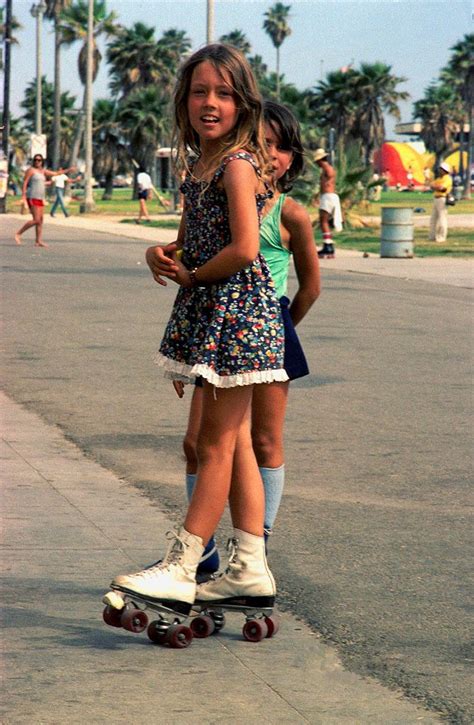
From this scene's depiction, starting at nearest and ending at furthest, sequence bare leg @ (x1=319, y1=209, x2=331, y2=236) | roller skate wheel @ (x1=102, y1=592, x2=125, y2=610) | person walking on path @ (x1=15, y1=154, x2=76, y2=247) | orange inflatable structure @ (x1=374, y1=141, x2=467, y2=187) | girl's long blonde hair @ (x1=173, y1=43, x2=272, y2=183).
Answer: roller skate wheel @ (x1=102, y1=592, x2=125, y2=610)
girl's long blonde hair @ (x1=173, y1=43, x2=272, y2=183)
bare leg @ (x1=319, y1=209, x2=331, y2=236)
person walking on path @ (x1=15, y1=154, x2=76, y2=247)
orange inflatable structure @ (x1=374, y1=141, x2=467, y2=187)

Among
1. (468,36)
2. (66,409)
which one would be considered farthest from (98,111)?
(66,409)

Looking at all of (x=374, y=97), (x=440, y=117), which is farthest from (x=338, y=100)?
(x=440, y=117)

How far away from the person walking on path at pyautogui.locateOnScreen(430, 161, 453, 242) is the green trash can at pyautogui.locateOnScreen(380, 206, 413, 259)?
2.72m

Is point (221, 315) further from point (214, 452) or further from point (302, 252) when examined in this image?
point (302, 252)

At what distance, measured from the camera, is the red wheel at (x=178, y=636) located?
14.0ft

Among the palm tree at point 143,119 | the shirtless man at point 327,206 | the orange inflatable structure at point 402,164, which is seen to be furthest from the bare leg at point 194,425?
the orange inflatable structure at point 402,164

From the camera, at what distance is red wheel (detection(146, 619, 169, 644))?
4.28m

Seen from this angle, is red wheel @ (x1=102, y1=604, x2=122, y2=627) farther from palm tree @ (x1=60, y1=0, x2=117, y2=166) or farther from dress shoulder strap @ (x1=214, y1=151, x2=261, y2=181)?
palm tree @ (x1=60, y1=0, x2=117, y2=166)

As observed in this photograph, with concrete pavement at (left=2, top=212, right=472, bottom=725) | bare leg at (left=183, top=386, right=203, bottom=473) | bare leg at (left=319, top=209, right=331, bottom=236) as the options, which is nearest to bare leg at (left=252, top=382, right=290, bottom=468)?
bare leg at (left=183, top=386, right=203, bottom=473)

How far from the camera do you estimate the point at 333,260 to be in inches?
974

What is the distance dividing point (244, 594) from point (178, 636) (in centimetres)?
27

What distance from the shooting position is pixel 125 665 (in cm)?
409

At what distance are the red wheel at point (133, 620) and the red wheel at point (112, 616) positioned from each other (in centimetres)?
2

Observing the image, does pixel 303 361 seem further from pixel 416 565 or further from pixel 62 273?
pixel 62 273
